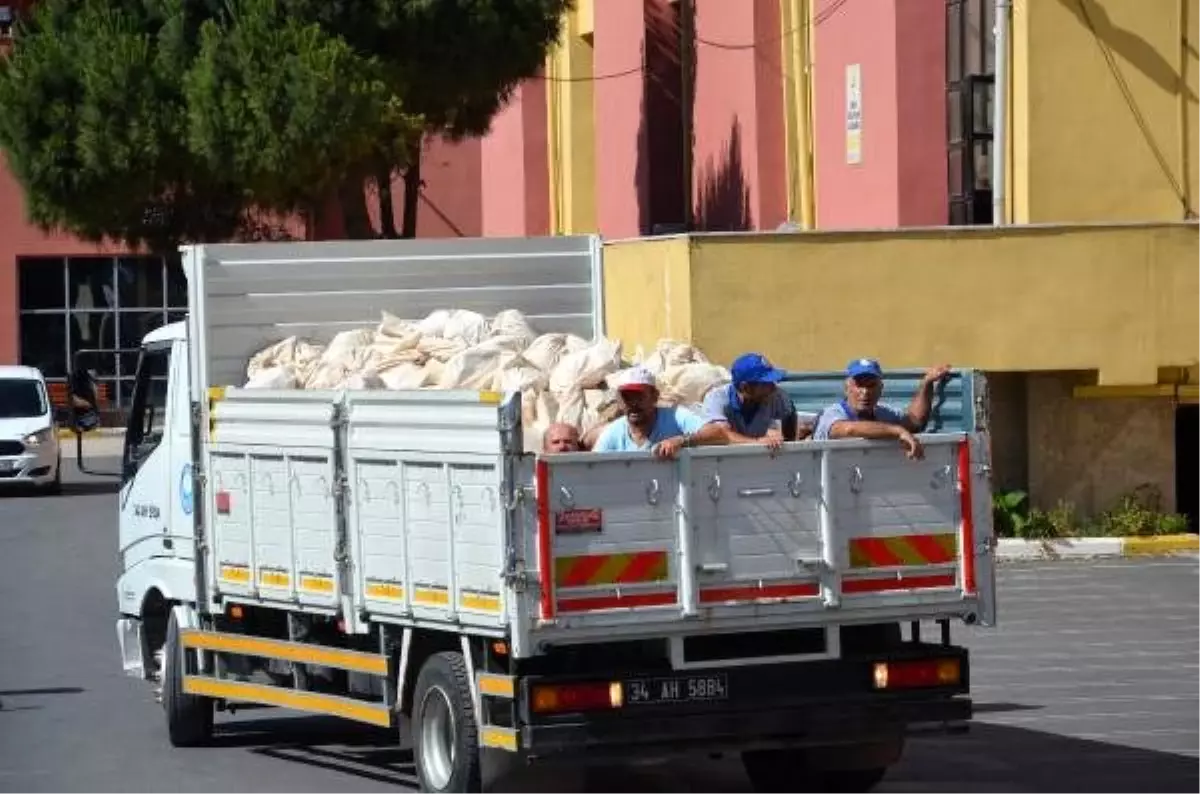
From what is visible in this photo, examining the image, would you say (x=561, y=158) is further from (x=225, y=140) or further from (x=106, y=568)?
(x=106, y=568)

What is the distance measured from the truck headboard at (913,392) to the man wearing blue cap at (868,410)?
97 millimetres

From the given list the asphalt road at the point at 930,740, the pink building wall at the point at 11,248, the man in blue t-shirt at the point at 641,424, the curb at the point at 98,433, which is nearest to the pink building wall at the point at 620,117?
the curb at the point at 98,433

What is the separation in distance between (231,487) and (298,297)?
6.00 feet

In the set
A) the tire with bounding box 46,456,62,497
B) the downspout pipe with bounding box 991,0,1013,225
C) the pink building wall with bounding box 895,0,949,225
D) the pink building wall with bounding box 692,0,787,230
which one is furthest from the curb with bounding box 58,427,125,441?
the downspout pipe with bounding box 991,0,1013,225

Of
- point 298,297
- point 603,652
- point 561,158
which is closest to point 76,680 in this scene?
point 298,297

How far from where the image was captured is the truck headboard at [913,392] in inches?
464

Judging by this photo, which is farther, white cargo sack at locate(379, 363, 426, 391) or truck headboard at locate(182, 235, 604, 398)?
truck headboard at locate(182, 235, 604, 398)

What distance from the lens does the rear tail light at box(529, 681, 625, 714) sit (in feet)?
34.1

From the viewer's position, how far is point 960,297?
25.8 meters

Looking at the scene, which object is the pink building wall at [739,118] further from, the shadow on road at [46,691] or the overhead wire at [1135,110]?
the shadow on road at [46,691]

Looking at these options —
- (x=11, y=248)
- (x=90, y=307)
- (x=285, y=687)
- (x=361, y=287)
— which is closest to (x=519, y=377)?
(x=285, y=687)

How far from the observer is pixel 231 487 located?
1345 cm

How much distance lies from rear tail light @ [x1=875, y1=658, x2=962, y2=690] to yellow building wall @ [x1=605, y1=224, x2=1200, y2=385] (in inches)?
576

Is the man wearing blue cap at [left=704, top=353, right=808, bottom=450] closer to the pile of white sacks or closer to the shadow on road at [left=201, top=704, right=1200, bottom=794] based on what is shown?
the pile of white sacks
